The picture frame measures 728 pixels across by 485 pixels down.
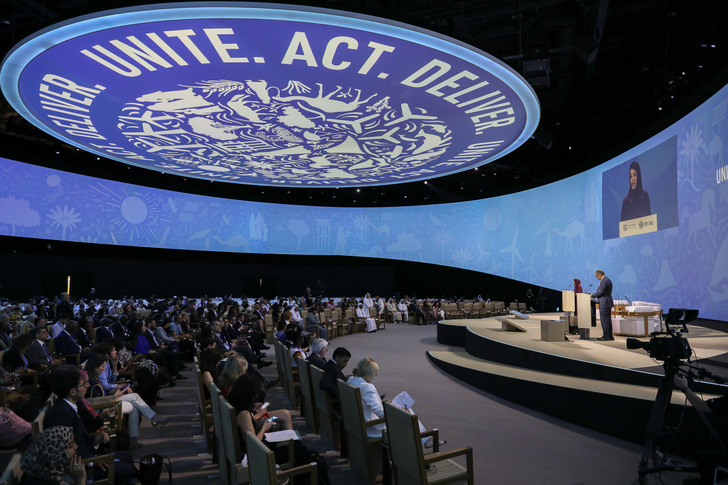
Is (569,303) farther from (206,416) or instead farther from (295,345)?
(206,416)

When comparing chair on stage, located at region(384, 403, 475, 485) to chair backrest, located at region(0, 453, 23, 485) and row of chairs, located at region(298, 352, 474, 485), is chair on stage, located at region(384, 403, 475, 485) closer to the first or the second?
row of chairs, located at region(298, 352, 474, 485)

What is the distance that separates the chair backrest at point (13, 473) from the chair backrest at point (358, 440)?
2.27 m

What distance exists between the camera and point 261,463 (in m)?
2.67

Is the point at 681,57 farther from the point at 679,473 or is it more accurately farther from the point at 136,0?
the point at 136,0

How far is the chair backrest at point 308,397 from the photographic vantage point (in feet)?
17.7

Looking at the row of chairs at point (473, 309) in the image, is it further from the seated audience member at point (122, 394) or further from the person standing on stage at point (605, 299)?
the seated audience member at point (122, 394)

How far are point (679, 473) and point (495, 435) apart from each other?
170 centimetres

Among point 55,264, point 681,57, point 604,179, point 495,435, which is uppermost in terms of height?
point 681,57

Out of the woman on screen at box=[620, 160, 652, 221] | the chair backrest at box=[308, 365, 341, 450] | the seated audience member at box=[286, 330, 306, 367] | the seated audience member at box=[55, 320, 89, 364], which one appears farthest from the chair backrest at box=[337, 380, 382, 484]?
the woman on screen at box=[620, 160, 652, 221]

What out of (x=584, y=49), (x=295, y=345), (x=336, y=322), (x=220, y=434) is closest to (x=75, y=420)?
(x=220, y=434)

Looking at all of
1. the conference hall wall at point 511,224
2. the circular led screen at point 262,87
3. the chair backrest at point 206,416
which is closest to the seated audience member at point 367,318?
the circular led screen at point 262,87

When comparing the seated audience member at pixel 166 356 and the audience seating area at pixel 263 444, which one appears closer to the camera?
the audience seating area at pixel 263 444

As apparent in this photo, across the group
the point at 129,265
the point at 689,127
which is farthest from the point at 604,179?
the point at 129,265

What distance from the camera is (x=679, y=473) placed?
13.6ft
